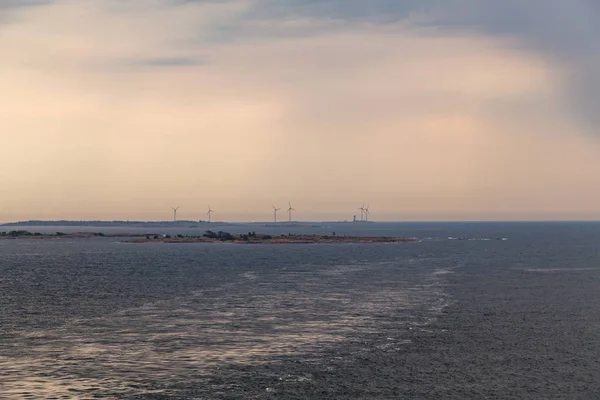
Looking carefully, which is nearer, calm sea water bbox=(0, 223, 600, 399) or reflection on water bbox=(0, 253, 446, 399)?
calm sea water bbox=(0, 223, 600, 399)

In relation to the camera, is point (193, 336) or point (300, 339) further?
point (193, 336)

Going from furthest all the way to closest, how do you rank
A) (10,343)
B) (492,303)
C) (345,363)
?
(492,303), (10,343), (345,363)

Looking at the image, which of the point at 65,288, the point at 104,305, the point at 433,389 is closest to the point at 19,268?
the point at 65,288

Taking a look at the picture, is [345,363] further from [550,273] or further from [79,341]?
[550,273]

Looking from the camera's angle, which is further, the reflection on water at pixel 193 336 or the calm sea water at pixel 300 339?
the reflection on water at pixel 193 336
